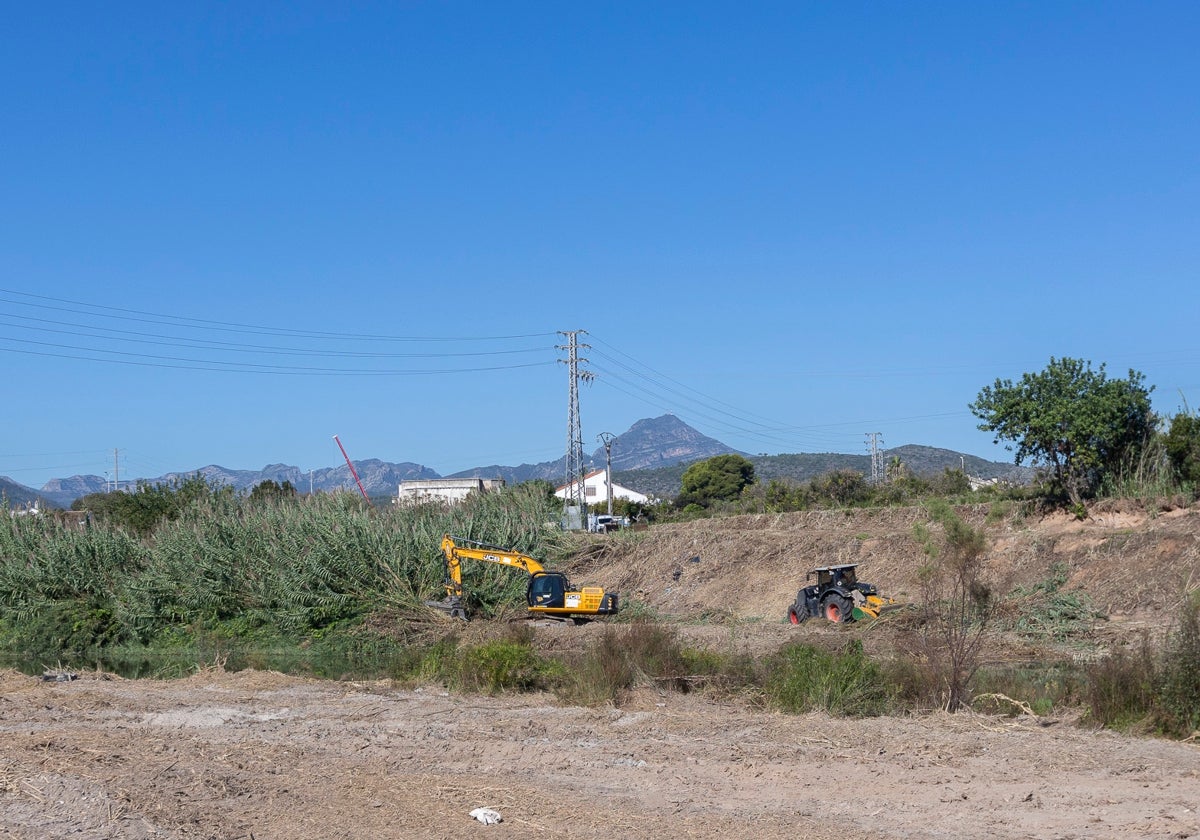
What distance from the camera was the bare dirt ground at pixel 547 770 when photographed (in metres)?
9.55

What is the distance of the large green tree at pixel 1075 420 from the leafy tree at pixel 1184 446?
0.82m

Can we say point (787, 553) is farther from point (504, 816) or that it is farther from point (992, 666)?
point (504, 816)

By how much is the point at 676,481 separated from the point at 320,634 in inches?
6425

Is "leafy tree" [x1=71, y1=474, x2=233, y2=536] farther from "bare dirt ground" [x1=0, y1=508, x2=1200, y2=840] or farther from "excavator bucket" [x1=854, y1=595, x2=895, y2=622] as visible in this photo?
"bare dirt ground" [x1=0, y1=508, x2=1200, y2=840]

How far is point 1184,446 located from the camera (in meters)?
32.9

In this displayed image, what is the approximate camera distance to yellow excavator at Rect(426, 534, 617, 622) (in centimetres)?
2881

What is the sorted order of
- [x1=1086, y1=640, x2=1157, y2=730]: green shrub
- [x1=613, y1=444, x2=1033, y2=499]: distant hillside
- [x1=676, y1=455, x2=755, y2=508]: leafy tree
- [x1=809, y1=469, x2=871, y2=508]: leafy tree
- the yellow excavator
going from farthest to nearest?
1. [x1=613, y1=444, x2=1033, y2=499]: distant hillside
2. [x1=676, y1=455, x2=755, y2=508]: leafy tree
3. [x1=809, y1=469, x2=871, y2=508]: leafy tree
4. the yellow excavator
5. [x1=1086, y1=640, x2=1157, y2=730]: green shrub

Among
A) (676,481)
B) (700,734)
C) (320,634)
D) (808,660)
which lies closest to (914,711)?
(808,660)

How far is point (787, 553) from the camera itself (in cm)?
3766

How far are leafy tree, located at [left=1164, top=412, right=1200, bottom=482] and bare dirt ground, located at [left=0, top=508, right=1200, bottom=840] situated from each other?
884 inches

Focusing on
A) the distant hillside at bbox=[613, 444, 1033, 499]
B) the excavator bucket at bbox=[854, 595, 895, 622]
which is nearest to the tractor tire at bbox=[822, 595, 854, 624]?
the excavator bucket at bbox=[854, 595, 895, 622]

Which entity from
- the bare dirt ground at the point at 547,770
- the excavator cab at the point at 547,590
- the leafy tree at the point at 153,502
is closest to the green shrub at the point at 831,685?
the bare dirt ground at the point at 547,770

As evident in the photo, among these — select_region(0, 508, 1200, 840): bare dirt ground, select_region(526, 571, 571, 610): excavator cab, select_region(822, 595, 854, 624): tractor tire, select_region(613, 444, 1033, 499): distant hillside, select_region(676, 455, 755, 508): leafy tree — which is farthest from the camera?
select_region(613, 444, 1033, 499): distant hillside

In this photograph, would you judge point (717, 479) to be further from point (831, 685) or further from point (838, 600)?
point (831, 685)
